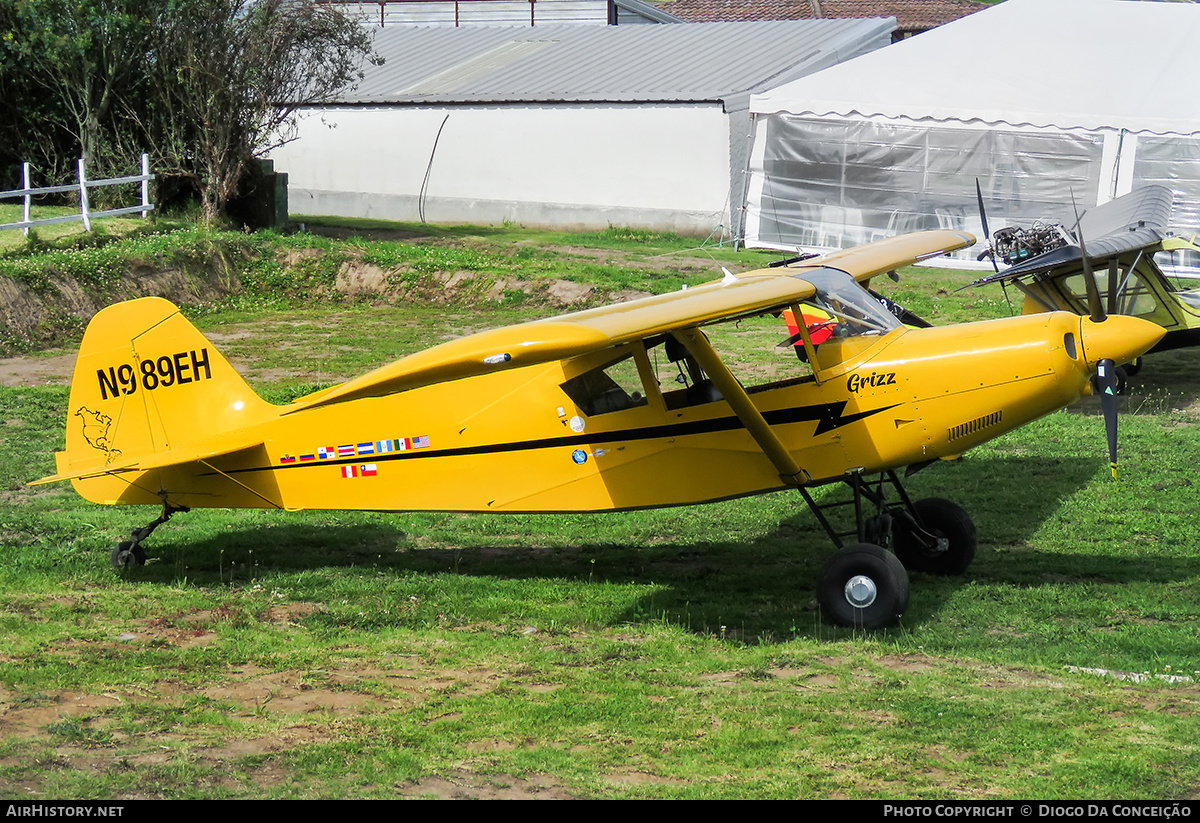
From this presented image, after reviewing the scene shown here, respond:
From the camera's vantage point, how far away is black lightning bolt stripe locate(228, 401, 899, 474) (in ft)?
28.1

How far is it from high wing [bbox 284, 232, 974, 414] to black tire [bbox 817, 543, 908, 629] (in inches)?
70.5

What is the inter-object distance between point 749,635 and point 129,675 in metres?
4.02

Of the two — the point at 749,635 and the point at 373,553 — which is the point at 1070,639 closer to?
the point at 749,635

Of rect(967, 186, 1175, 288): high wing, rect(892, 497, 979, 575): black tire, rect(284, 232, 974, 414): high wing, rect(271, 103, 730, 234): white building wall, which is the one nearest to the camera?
rect(284, 232, 974, 414): high wing

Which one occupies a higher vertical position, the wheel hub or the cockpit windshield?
the cockpit windshield

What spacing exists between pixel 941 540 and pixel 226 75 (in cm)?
1927

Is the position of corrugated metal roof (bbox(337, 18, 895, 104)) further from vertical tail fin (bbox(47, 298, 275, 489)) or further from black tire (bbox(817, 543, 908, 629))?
black tire (bbox(817, 543, 908, 629))

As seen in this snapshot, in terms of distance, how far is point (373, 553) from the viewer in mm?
10406

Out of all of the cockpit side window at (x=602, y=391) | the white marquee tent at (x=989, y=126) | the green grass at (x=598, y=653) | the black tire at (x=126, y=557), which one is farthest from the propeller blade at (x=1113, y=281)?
the white marquee tent at (x=989, y=126)

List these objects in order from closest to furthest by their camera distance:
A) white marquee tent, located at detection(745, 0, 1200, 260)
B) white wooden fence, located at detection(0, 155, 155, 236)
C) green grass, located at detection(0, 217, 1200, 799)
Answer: green grass, located at detection(0, 217, 1200, 799) < white wooden fence, located at detection(0, 155, 155, 236) < white marquee tent, located at detection(745, 0, 1200, 260)

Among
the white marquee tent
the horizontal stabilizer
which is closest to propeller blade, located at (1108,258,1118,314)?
the horizontal stabilizer

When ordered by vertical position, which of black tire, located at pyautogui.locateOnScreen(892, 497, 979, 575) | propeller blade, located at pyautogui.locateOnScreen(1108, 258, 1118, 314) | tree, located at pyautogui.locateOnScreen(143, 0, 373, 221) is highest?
tree, located at pyautogui.locateOnScreen(143, 0, 373, 221)

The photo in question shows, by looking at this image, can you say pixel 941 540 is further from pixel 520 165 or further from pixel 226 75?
pixel 520 165

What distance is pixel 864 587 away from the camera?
27.1 feet
